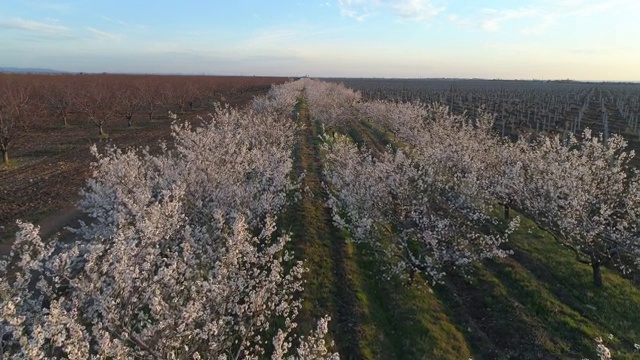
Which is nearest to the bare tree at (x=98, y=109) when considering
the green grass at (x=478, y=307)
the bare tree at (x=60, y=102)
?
the bare tree at (x=60, y=102)

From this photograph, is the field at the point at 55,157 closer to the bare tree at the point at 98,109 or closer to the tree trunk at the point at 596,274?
the bare tree at the point at 98,109

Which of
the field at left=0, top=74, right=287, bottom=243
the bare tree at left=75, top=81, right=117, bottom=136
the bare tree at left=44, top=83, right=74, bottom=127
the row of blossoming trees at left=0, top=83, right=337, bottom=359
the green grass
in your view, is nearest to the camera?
the row of blossoming trees at left=0, top=83, right=337, bottom=359

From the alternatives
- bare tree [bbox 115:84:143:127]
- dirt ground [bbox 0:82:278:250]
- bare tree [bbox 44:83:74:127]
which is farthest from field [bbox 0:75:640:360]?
bare tree [bbox 44:83:74:127]

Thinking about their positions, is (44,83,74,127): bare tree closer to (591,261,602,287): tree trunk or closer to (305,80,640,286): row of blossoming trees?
(305,80,640,286): row of blossoming trees

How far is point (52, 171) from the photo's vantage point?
30.3 meters

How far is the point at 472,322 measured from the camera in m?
14.2

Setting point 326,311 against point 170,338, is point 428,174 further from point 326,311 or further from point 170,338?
point 170,338

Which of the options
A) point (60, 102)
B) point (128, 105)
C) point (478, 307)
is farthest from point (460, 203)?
point (60, 102)

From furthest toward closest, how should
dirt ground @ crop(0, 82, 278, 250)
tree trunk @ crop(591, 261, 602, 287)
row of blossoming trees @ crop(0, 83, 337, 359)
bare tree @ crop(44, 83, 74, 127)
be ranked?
1. bare tree @ crop(44, 83, 74, 127)
2. dirt ground @ crop(0, 82, 278, 250)
3. tree trunk @ crop(591, 261, 602, 287)
4. row of blossoming trees @ crop(0, 83, 337, 359)

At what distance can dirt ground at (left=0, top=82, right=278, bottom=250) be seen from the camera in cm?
2184

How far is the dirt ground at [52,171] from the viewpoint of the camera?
71.7 feet

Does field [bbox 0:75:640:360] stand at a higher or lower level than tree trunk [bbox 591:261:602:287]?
lower

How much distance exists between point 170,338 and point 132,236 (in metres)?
2.47

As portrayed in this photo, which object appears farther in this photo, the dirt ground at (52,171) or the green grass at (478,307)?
the dirt ground at (52,171)
